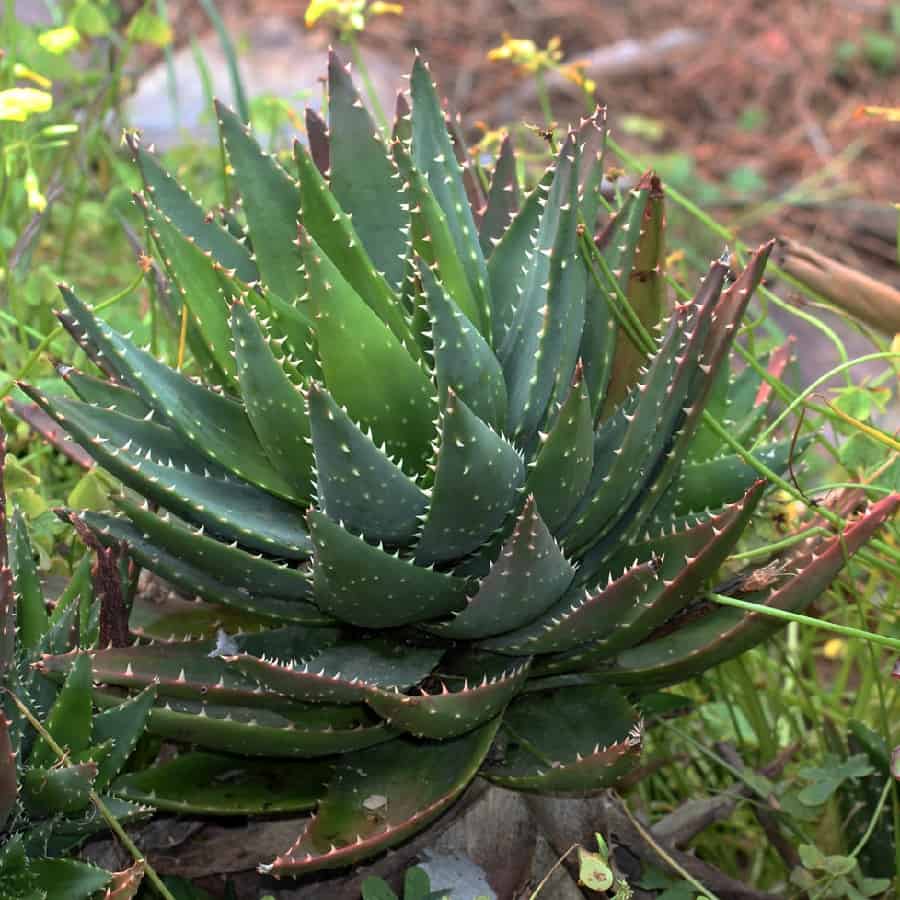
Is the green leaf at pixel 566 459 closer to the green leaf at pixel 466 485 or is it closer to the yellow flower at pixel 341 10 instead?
the green leaf at pixel 466 485

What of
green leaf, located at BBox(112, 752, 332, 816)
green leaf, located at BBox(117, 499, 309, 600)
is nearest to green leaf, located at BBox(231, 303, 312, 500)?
green leaf, located at BBox(117, 499, 309, 600)

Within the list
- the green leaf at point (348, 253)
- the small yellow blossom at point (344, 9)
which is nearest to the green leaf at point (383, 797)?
the green leaf at point (348, 253)

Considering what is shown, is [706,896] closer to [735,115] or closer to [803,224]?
[803,224]

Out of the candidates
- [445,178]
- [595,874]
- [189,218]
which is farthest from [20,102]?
[595,874]

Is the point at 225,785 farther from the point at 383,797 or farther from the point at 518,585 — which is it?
the point at 518,585

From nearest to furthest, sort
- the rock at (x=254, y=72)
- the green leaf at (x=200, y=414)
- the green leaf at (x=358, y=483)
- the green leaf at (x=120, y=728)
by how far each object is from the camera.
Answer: the green leaf at (x=358, y=483) < the green leaf at (x=120, y=728) < the green leaf at (x=200, y=414) < the rock at (x=254, y=72)

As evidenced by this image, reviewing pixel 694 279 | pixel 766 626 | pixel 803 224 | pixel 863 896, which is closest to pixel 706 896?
pixel 863 896
